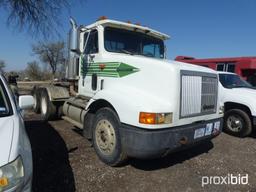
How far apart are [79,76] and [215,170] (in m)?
3.78

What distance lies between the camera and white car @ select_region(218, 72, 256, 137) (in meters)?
6.58

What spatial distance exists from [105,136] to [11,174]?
223 centimetres

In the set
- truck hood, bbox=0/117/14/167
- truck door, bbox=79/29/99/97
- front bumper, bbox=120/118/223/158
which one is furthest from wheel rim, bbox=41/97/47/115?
truck hood, bbox=0/117/14/167

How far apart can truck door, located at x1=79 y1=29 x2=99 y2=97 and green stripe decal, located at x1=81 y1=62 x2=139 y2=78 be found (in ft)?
0.22

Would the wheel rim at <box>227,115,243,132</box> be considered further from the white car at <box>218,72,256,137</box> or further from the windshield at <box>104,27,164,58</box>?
the windshield at <box>104,27,164,58</box>

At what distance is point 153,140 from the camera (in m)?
3.42

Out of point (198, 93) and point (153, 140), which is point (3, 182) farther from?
point (198, 93)

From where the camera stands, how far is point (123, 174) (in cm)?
394

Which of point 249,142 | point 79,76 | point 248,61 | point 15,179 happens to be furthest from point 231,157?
point 248,61

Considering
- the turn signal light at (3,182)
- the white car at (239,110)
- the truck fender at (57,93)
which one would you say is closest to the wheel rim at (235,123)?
the white car at (239,110)

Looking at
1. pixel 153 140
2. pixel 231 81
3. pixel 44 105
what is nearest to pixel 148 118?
pixel 153 140

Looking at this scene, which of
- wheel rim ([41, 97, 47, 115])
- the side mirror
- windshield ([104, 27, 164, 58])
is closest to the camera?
the side mirror

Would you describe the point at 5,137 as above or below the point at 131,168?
above

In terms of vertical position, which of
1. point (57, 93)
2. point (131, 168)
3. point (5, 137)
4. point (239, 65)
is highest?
point (239, 65)
